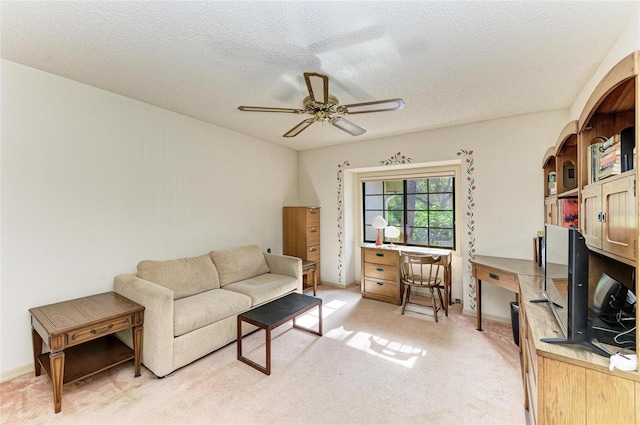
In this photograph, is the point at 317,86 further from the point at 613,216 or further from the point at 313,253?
the point at 313,253

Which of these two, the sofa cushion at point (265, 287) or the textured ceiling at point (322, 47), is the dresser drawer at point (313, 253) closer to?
the sofa cushion at point (265, 287)

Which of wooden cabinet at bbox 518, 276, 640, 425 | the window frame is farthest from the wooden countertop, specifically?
the window frame

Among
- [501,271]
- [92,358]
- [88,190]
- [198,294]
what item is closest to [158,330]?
[92,358]

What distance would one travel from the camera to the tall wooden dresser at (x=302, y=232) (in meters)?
4.38

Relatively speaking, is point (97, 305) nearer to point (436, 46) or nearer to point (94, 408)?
point (94, 408)

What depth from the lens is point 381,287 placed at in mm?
3840

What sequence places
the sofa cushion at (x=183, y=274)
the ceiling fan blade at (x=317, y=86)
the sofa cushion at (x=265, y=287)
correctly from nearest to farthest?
the ceiling fan blade at (x=317, y=86) → the sofa cushion at (x=183, y=274) → the sofa cushion at (x=265, y=287)

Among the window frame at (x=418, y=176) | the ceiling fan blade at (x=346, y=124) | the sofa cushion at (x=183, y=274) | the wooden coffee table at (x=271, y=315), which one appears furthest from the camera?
the window frame at (x=418, y=176)

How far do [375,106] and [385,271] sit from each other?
2541mm

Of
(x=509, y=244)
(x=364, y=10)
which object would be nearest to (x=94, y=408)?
(x=364, y=10)

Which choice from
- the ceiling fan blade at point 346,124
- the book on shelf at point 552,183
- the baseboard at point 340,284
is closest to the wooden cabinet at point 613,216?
the book on shelf at point 552,183

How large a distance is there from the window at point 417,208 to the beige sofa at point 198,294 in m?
1.89

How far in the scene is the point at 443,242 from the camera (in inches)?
159

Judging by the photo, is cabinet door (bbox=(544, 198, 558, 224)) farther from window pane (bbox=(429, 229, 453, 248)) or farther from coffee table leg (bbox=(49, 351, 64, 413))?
coffee table leg (bbox=(49, 351, 64, 413))
